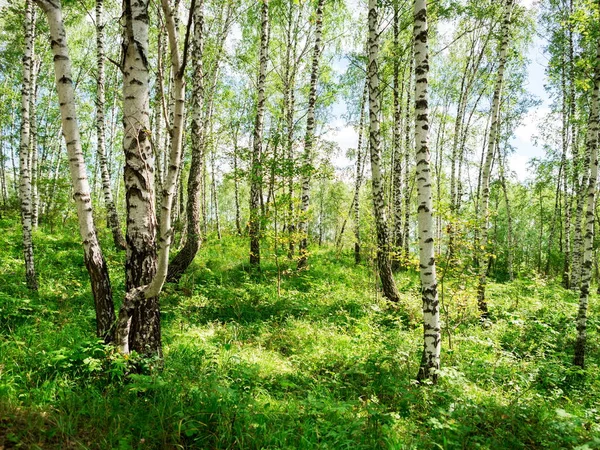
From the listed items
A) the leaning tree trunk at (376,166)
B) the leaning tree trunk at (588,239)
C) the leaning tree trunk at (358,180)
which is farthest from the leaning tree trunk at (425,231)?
the leaning tree trunk at (358,180)

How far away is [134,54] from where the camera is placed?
362cm

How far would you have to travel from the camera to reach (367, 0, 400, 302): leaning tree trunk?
27.8 feet

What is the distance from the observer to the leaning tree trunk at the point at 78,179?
13.9ft

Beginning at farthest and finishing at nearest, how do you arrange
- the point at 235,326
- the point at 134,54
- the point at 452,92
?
the point at 452,92
the point at 235,326
the point at 134,54

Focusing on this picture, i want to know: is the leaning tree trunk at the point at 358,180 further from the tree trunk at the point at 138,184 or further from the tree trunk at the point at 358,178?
the tree trunk at the point at 138,184

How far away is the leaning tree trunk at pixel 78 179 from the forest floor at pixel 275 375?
→ 497mm

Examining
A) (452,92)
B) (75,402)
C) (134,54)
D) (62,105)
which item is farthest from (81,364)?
(452,92)

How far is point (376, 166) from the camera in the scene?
873 centimetres

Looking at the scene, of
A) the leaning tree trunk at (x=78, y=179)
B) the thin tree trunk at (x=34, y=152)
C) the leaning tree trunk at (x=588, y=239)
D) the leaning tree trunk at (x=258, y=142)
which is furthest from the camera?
the thin tree trunk at (x=34, y=152)

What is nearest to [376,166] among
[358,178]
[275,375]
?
[275,375]

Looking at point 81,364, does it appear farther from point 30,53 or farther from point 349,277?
point 349,277

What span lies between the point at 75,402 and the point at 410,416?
11.8ft

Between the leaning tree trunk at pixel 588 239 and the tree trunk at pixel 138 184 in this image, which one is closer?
the tree trunk at pixel 138 184

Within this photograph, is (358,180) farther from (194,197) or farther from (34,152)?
(34,152)
